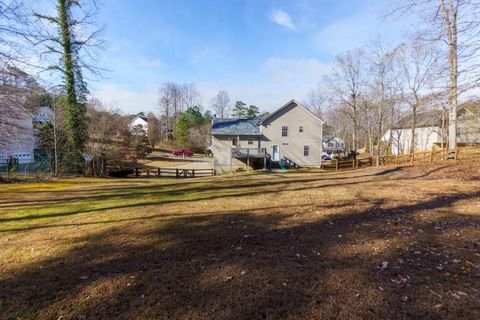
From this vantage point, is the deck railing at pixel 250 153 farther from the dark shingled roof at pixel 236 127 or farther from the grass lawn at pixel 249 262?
the grass lawn at pixel 249 262

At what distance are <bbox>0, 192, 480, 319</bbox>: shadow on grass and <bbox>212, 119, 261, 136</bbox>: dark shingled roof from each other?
2379 cm

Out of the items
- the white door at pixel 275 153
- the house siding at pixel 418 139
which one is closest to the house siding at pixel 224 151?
the white door at pixel 275 153

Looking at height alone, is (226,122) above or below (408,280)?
above

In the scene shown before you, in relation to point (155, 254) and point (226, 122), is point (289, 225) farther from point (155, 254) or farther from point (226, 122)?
point (226, 122)

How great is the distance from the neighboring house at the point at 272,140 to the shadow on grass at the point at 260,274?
912 inches

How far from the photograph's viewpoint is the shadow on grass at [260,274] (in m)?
2.85

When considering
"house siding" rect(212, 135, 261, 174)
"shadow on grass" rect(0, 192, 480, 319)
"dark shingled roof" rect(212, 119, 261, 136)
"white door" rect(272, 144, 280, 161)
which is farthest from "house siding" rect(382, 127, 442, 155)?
"shadow on grass" rect(0, 192, 480, 319)

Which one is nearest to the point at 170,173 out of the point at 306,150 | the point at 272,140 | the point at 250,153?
the point at 250,153

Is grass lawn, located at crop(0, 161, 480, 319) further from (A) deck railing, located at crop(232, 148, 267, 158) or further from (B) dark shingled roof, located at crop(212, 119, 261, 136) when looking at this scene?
(B) dark shingled roof, located at crop(212, 119, 261, 136)

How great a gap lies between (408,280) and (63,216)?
27.1 feet

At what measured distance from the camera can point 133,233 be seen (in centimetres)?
539

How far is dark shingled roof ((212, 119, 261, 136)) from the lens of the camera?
29.0 m

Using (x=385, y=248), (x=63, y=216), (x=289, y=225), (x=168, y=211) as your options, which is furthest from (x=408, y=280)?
(x=63, y=216)

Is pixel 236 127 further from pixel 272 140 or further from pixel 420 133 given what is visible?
pixel 420 133
